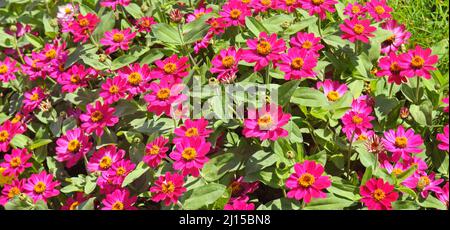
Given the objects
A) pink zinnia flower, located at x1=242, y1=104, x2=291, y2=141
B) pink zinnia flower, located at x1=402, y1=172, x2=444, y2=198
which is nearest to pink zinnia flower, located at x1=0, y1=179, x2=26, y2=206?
pink zinnia flower, located at x1=242, y1=104, x2=291, y2=141

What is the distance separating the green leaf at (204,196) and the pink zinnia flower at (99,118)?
0.44 m

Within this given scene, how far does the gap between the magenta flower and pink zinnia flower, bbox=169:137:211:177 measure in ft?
1.34

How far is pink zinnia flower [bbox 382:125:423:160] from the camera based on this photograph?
1725 millimetres

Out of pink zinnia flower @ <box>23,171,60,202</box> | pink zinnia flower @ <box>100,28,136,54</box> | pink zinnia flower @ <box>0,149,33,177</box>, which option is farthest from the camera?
pink zinnia flower @ <box>100,28,136,54</box>

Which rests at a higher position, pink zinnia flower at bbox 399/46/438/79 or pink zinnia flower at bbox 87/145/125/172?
pink zinnia flower at bbox 399/46/438/79

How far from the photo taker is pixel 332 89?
1960 mm

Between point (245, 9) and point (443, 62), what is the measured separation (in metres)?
0.83

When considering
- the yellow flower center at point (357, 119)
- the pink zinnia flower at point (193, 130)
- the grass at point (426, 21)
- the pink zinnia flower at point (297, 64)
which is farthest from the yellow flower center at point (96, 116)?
the grass at point (426, 21)

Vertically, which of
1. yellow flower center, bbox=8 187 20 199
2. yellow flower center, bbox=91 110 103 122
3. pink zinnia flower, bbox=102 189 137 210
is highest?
yellow flower center, bbox=91 110 103 122

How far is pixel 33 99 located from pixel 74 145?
1.50ft

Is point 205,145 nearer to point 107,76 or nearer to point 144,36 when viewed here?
point 107,76

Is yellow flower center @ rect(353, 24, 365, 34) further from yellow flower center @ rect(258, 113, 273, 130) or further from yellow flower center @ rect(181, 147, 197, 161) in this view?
yellow flower center @ rect(181, 147, 197, 161)

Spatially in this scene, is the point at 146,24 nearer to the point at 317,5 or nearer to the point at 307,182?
the point at 317,5

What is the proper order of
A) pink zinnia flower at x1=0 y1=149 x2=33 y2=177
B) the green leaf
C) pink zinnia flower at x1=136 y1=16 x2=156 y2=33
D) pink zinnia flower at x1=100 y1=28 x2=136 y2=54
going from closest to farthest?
the green leaf
pink zinnia flower at x1=0 y1=149 x2=33 y2=177
pink zinnia flower at x1=100 y1=28 x2=136 y2=54
pink zinnia flower at x1=136 y1=16 x2=156 y2=33
